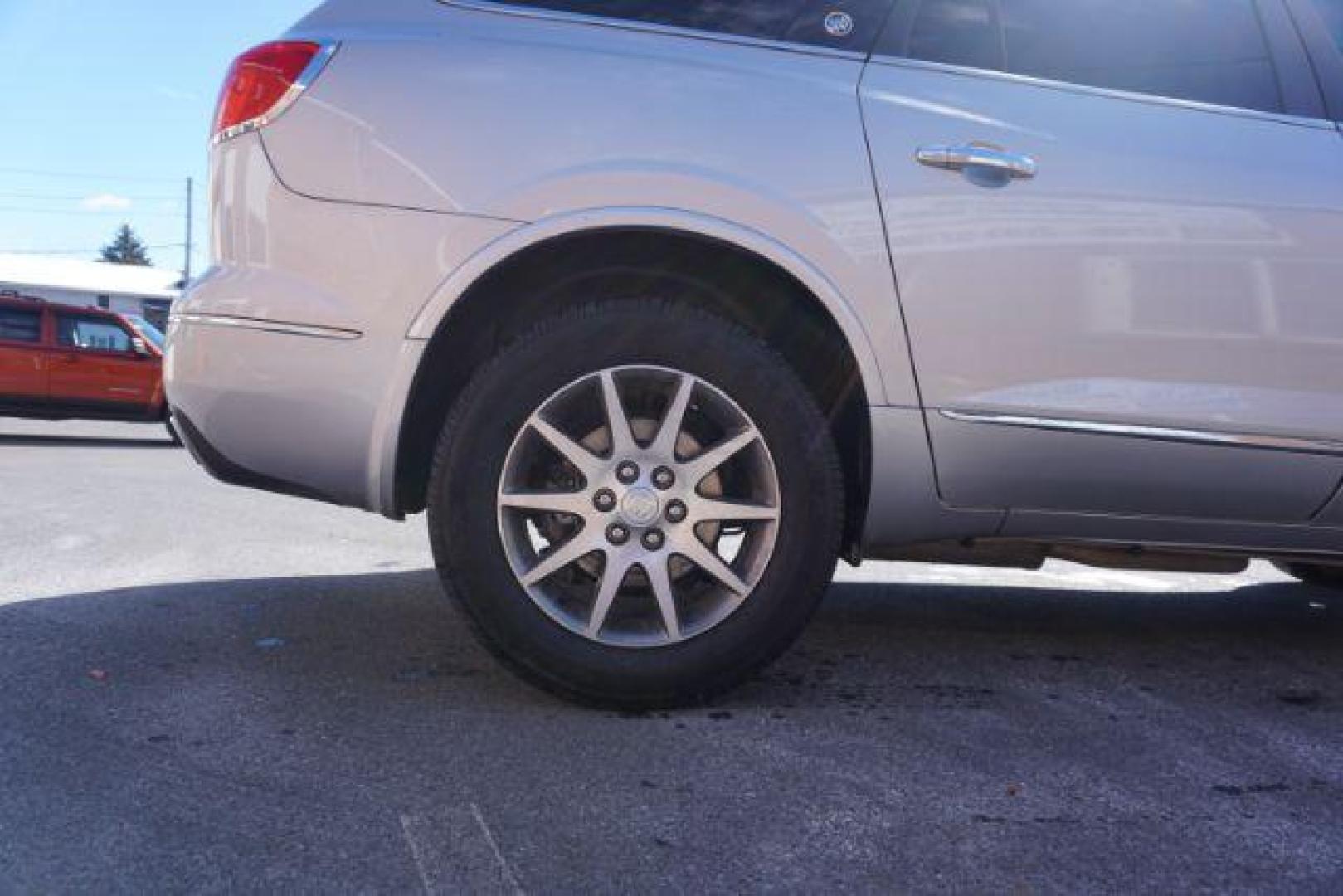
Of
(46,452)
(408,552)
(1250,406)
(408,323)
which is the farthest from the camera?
(46,452)

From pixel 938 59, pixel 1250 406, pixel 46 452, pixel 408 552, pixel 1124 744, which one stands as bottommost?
pixel 46 452

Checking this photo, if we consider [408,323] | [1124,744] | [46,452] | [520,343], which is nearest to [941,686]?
[1124,744]

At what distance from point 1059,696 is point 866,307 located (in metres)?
1.12

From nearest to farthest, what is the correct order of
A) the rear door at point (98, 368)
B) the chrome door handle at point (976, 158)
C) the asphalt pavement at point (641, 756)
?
the asphalt pavement at point (641, 756) → the chrome door handle at point (976, 158) → the rear door at point (98, 368)

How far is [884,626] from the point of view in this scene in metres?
3.76

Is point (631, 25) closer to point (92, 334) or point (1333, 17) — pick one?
point (1333, 17)

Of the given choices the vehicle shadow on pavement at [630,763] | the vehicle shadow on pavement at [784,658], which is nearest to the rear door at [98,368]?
the vehicle shadow on pavement at [784,658]

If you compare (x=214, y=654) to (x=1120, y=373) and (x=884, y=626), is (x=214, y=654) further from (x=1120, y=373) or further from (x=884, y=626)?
(x=1120, y=373)

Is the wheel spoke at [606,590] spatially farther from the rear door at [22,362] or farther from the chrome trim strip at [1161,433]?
the rear door at [22,362]

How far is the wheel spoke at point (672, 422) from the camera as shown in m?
2.65

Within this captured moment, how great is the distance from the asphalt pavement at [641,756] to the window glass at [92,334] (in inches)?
400

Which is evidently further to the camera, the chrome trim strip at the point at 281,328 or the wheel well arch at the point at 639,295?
the wheel well arch at the point at 639,295

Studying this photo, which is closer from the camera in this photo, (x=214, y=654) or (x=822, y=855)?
(x=822, y=855)

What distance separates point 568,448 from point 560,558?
0.25m
